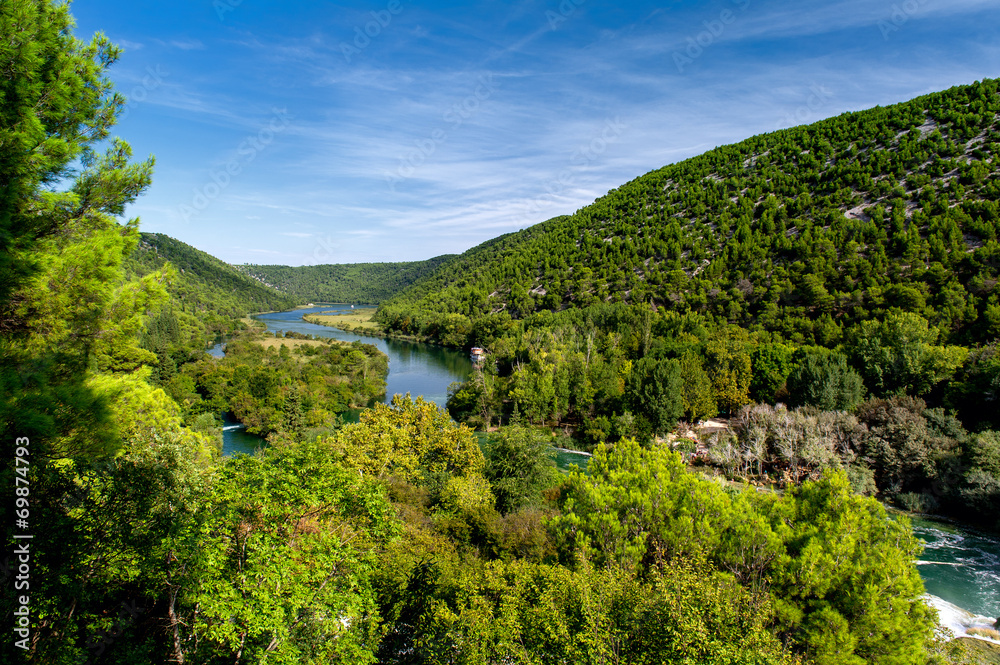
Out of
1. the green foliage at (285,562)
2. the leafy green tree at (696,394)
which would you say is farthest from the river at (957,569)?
the leafy green tree at (696,394)

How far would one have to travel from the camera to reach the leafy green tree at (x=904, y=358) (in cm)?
3347

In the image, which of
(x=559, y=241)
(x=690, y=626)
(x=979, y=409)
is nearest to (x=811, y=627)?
(x=690, y=626)

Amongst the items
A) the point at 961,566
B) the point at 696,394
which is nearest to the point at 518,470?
the point at 961,566

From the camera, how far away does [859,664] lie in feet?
36.2

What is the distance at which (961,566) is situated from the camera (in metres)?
21.2

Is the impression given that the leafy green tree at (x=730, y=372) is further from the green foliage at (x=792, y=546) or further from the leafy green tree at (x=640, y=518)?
the leafy green tree at (x=640, y=518)

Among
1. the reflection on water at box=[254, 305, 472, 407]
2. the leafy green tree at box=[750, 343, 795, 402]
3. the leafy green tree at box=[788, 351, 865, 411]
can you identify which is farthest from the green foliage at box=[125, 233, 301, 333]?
the leafy green tree at box=[788, 351, 865, 411]

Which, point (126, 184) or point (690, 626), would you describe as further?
point (690, 626)

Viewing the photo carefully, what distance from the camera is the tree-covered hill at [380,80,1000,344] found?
45.7 m

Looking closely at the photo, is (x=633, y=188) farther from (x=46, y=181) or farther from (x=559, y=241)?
(x=46, y=181)

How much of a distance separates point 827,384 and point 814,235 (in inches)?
1250

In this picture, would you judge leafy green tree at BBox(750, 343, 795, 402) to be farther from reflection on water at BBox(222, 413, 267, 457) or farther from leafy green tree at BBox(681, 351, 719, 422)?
reflection on water at BBox(222, 413, 267, 457)

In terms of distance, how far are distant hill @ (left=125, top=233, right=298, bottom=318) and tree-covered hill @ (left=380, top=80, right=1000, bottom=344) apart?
5644 centimetres

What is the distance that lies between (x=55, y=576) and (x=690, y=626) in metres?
8.98
